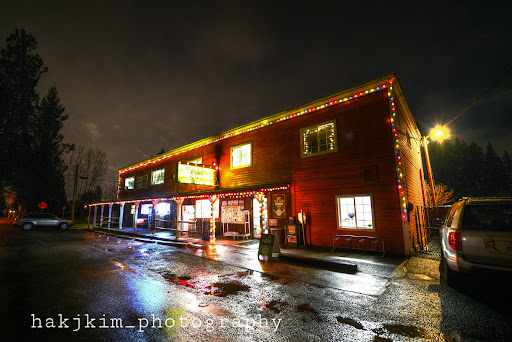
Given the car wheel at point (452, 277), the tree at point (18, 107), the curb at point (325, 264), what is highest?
the tree at point (18, 107)

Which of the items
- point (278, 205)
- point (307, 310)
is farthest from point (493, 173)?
point (307, 310)

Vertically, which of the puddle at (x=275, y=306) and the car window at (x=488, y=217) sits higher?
the car window at (x=488, y=217)

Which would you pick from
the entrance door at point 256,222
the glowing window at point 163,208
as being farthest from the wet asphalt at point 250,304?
the glowing window at point 163,208

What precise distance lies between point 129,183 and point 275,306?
1025 inches

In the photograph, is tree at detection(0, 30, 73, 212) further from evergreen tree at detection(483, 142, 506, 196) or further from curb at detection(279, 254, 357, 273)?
evergreen tree at detection(483, 142, 506, 196)

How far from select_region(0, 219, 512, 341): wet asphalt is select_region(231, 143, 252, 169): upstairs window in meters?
7.72

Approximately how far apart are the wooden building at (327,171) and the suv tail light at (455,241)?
13.6ft

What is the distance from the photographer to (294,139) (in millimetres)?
12250

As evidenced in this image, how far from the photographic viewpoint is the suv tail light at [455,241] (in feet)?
15.0

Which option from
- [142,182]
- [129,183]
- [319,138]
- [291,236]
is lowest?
[291,236]

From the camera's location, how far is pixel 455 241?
4672 mm

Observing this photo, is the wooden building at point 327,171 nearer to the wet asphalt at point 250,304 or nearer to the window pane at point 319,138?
the window pane at point 319,138

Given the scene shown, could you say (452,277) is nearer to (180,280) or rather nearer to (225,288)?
(225,288)

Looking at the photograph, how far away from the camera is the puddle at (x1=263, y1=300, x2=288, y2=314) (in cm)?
432
